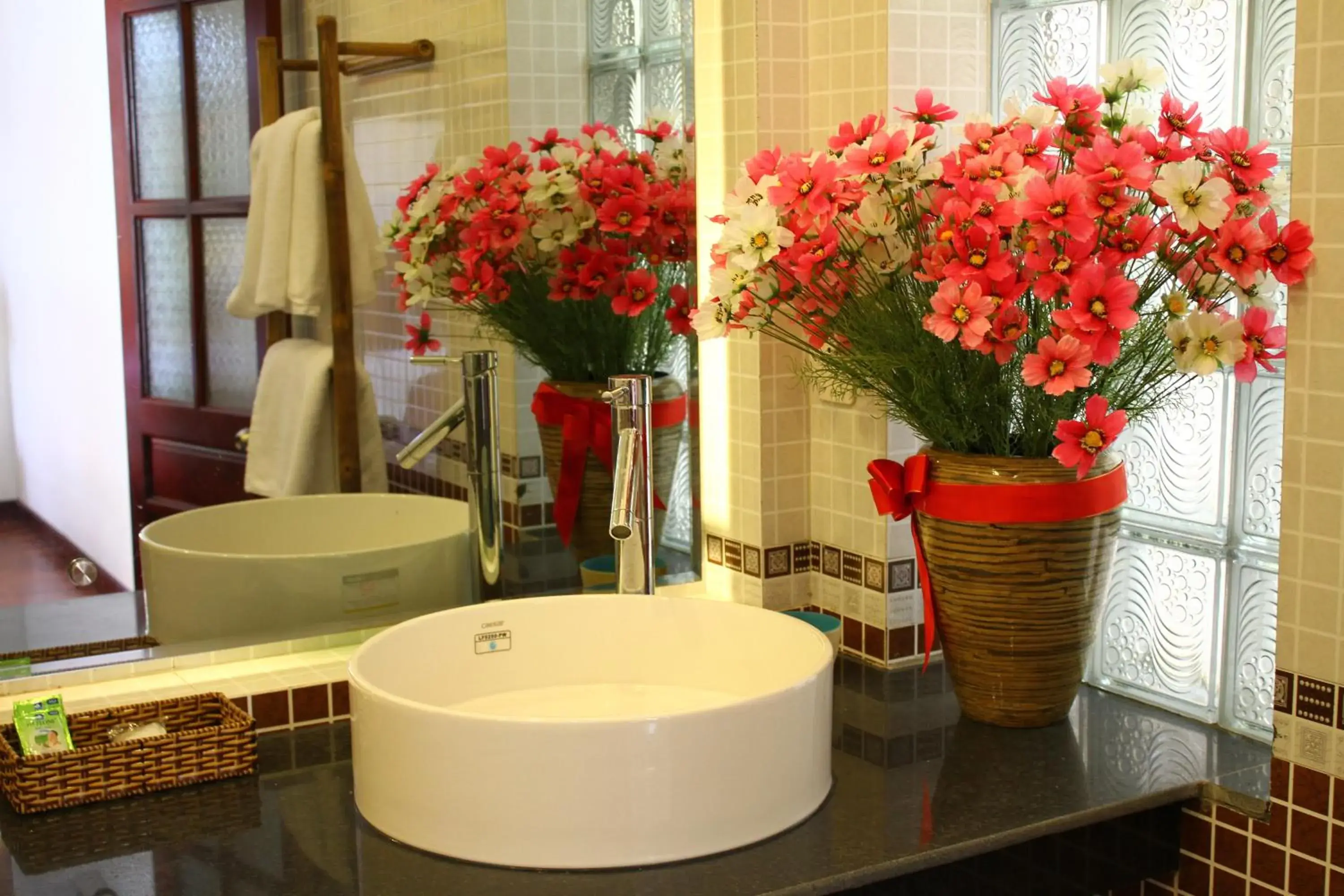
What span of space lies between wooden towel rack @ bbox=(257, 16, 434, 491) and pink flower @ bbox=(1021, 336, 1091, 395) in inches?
30.5

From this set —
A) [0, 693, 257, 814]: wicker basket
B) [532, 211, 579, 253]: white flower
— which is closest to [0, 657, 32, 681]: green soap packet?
[0, 693, 257, 814]: wicker basket

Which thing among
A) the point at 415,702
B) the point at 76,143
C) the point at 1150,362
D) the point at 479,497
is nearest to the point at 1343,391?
the point at 1150,362

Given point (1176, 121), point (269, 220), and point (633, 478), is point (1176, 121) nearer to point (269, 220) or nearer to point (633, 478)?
point (633, 478)

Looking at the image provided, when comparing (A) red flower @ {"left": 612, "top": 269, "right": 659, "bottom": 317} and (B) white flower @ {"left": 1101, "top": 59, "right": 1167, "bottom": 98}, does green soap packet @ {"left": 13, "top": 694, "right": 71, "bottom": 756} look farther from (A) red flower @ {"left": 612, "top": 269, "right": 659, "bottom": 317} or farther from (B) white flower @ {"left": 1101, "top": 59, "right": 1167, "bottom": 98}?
(B) white flower @ {"left": 1101, "top": 59, "right": 1167, "bottom": 98}

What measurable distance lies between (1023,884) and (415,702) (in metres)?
0.58

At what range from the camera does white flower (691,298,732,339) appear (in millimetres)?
1554

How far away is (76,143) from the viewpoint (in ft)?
5.08

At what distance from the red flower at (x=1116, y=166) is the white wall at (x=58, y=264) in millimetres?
988

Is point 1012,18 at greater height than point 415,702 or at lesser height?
greater

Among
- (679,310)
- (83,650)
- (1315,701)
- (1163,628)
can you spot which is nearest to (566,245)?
(679,310)

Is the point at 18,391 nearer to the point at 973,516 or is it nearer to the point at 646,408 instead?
the point at 646,408

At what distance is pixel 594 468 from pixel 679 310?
0.74 ft

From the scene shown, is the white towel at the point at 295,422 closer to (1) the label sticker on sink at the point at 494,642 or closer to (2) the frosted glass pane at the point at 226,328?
(2) the frosted glass pane at the point at 226,328

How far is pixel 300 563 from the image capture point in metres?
1.69
